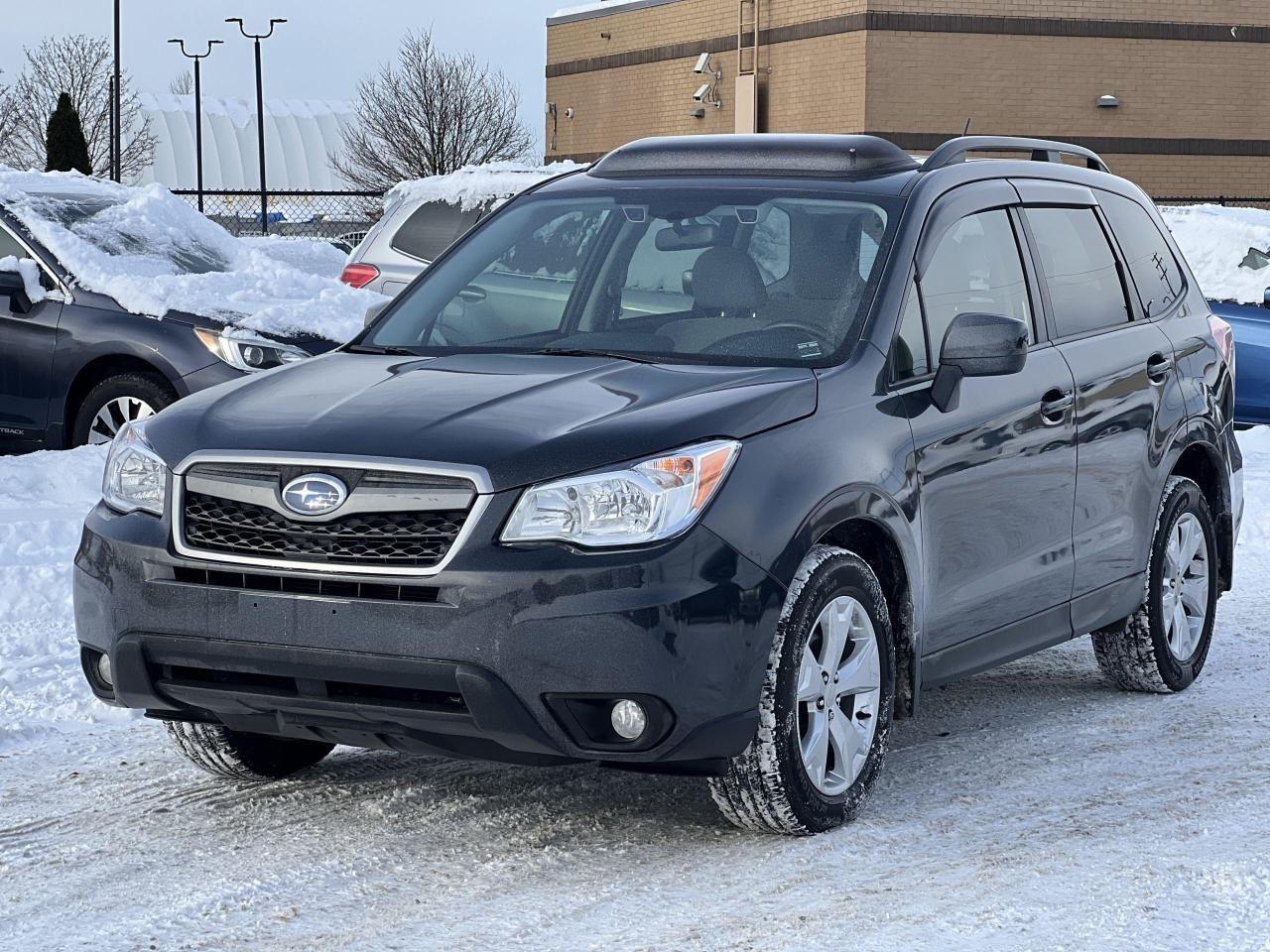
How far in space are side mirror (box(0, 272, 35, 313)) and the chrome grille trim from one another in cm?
651

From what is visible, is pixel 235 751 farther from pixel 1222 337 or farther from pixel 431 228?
pixel 431 228

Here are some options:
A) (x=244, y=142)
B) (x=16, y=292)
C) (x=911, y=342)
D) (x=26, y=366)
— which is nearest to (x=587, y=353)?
(x=911, y=342)

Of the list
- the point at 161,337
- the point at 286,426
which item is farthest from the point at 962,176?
the point at 161,337

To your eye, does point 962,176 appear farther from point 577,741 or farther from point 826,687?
point 577,741

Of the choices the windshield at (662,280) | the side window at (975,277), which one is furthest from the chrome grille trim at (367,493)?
the side window at (975,277)

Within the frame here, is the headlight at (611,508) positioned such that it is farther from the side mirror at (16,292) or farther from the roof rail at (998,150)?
the side mirror at (16,292)

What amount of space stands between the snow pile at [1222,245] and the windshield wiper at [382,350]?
1000 centimetres

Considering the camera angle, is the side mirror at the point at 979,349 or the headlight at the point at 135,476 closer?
the headlight at the point at 135,476

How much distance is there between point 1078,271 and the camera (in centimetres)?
651

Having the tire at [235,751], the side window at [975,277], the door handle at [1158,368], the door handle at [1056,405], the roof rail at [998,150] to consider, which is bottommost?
the tire at [235,751]

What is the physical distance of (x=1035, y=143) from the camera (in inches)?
262

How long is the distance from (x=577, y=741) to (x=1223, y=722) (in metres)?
2.92

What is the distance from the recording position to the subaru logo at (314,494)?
4.46 meters

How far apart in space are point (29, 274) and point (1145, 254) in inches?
250
